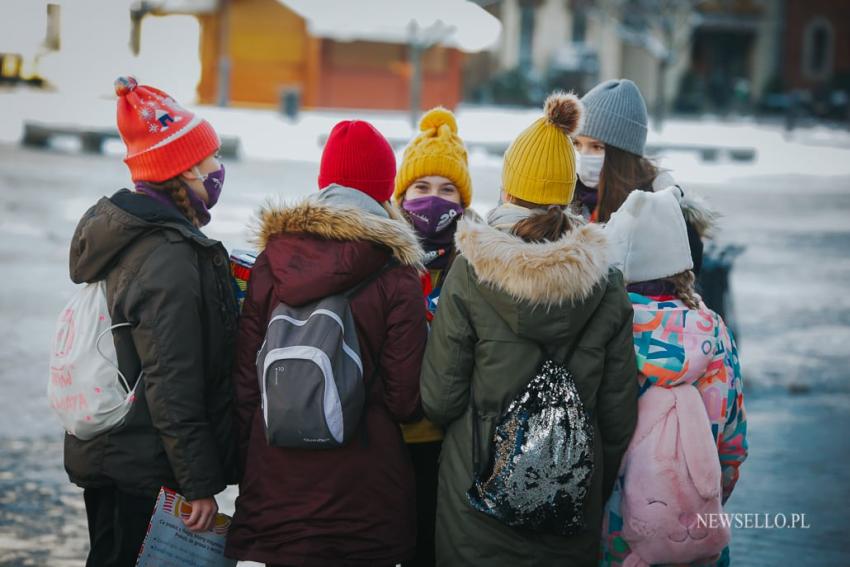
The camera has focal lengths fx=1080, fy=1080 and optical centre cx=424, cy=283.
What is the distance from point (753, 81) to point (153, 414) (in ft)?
165

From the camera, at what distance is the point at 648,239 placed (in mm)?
3631

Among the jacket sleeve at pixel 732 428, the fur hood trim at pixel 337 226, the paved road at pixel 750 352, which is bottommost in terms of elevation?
the paved road at pixel 750 352

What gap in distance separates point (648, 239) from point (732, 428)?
0.73 m

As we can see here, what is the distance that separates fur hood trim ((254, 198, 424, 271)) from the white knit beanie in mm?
722

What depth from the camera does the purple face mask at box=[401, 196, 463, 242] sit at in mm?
4055

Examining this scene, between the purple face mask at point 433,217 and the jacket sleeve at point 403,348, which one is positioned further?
the purple face mask at point 433,217

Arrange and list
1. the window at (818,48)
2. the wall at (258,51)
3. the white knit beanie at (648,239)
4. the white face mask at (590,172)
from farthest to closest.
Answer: the window at (818,48)
the wall at (258,51)
the white face mask at (590,172)
the white knit beanie at (648,239)

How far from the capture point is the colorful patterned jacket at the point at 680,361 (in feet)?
11.4

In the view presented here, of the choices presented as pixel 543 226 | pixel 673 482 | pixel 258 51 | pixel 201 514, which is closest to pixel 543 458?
pixel 673 482

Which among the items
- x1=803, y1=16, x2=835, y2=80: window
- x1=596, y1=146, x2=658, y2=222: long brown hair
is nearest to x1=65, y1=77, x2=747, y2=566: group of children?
x1=596, y1=146, x2=658, y2=222: long brown hair

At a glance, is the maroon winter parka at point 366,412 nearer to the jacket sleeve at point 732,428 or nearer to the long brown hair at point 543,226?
the long brown hair at point 543,226

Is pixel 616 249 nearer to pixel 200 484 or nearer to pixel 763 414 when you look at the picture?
pixel 200 484

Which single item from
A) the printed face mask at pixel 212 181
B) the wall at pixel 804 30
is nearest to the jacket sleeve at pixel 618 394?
the printed face mask at pixel 212 181

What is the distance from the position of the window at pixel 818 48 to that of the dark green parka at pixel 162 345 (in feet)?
168
